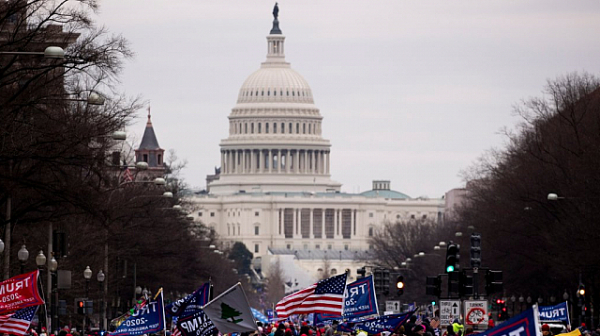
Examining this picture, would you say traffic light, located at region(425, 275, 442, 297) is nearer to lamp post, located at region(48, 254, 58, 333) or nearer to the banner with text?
lamp post, located at region(48, 254, 58, 333)

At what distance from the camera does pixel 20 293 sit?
3128 centimetres

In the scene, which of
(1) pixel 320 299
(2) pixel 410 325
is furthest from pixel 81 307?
(2) pixel 410 325

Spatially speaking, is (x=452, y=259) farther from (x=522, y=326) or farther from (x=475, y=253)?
(x=522, y=326)

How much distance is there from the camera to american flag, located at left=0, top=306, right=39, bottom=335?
103 feet

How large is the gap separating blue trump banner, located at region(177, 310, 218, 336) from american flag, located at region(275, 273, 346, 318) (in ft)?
14.5

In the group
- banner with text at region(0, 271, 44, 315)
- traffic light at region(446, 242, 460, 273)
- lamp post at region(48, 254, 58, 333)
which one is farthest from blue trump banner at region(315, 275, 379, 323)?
lamp post at region(48, 254, 58, 333)

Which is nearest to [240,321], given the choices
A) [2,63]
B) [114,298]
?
[2,63]

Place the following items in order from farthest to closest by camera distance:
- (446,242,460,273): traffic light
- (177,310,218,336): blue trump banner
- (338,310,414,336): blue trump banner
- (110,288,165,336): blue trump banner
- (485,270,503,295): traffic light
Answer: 1. (485,270,503,295): traffic light
2. (446,242,460,273): traffic light
3. (338,310,414,336): blue trump banner
4. (110,288,165,336): blue trump banner
5. (177,310,218,336): blue trump banner

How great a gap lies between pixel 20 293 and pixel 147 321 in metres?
2.66

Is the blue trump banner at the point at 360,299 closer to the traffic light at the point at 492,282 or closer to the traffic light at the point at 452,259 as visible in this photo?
the traffic light at the point at 452,259

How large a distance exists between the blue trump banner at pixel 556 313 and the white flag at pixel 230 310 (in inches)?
481

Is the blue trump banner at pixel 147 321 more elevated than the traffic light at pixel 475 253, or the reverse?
the traffic light at pixel 475 253

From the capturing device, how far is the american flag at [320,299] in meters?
35.5

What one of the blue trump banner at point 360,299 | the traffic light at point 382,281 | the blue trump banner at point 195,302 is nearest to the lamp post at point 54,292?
the blue trump banner at point 360,299
